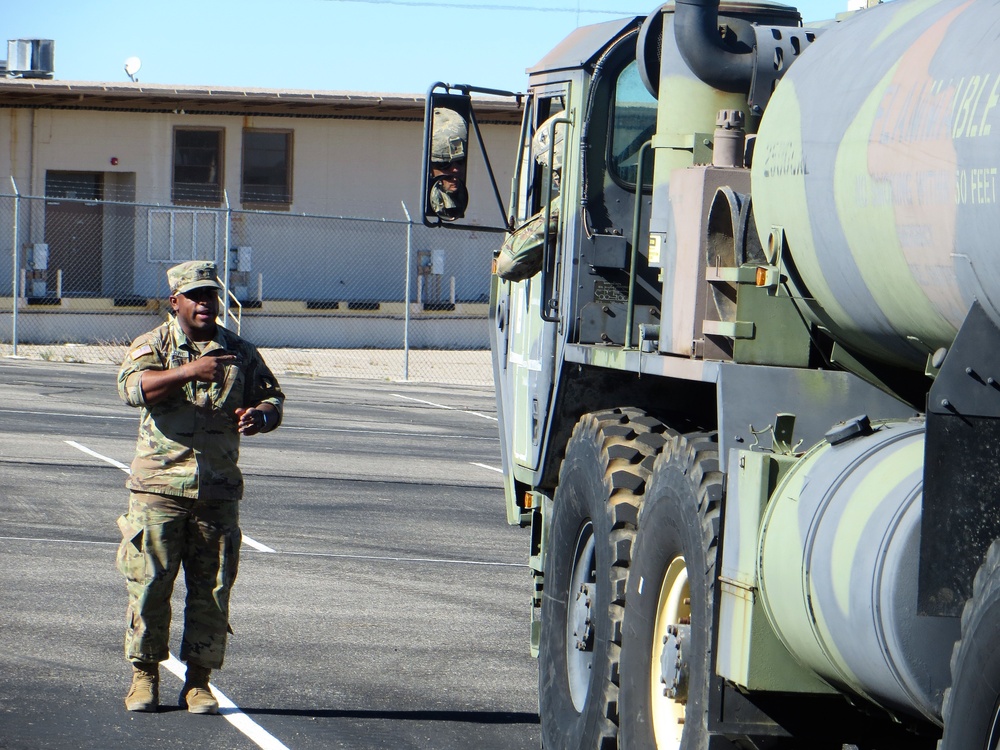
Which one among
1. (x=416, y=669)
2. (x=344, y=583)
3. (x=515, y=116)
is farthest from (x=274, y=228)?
(x=416, y=669)

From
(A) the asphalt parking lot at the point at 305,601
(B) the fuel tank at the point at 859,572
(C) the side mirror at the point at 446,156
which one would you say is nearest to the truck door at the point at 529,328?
(C) the side mirror at the point at 446,156

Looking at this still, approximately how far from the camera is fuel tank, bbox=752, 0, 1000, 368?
3.46m

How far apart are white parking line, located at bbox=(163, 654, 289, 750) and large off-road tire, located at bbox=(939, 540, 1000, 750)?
3.71 m

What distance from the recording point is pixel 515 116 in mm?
30672

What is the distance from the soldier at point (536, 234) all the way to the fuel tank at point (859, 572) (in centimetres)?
275

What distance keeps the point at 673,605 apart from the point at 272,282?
1031 inches

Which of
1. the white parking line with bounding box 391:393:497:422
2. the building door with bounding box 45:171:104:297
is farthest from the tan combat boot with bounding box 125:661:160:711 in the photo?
the building door with bounding box 45:171:104:297

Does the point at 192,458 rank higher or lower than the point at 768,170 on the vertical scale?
lower

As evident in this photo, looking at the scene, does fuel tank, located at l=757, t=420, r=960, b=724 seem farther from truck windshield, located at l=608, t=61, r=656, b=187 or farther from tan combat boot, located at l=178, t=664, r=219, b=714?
tan combat boot, located at l=178, t=664, r=219, b=714

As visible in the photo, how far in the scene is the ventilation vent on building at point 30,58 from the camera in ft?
107

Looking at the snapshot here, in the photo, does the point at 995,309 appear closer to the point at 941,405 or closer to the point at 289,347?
the point at 941,405

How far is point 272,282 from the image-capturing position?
3072 centimetres

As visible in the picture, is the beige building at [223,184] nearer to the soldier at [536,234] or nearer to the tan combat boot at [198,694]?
the soldier at [536,234]

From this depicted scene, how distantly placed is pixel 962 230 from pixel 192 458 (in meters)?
4.34
